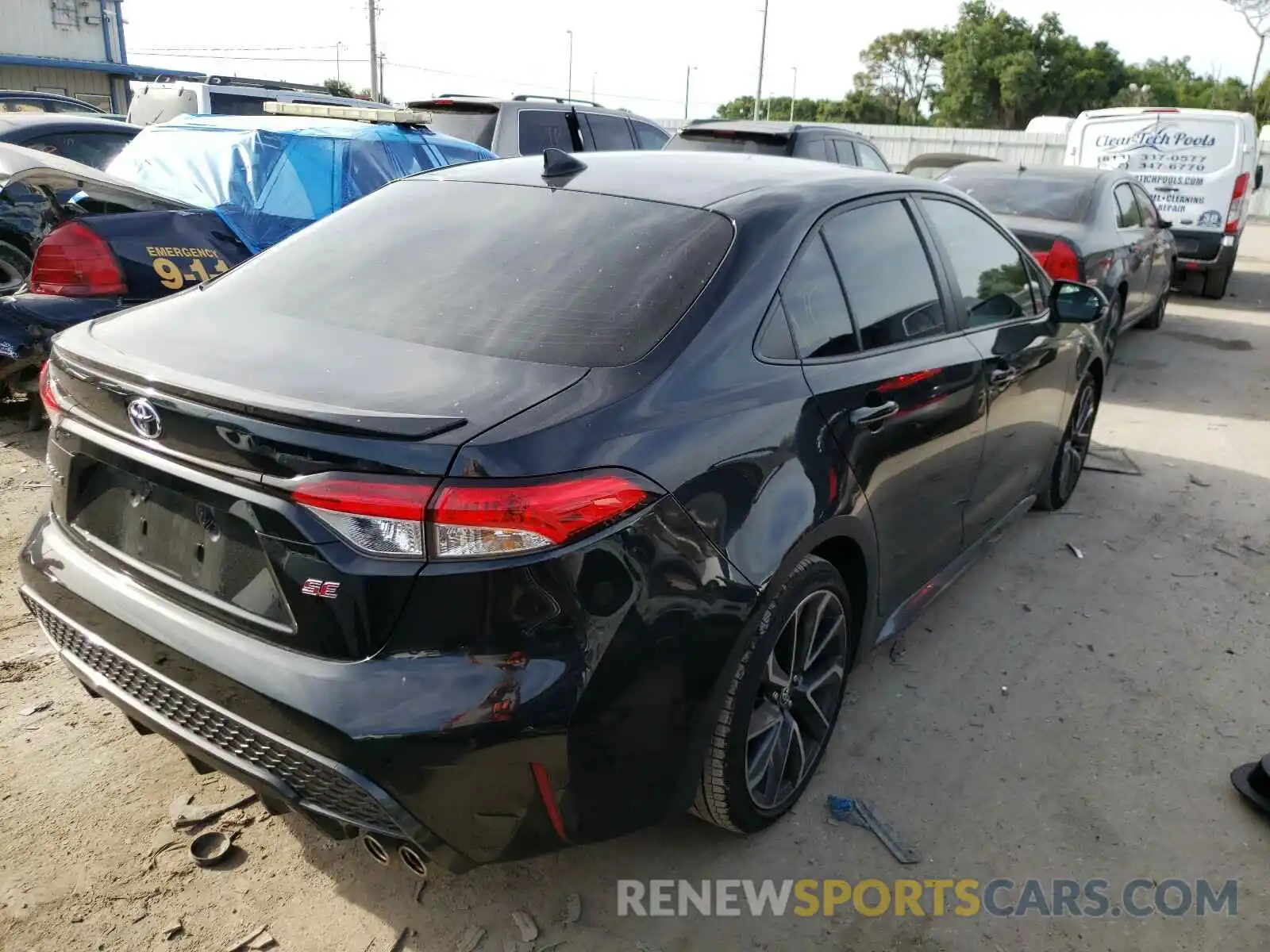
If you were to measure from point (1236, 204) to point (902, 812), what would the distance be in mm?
11753

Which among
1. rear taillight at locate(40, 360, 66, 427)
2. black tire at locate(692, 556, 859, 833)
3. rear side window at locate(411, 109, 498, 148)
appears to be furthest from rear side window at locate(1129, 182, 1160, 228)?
rear taillight at locate(40, 360, 66, 427)

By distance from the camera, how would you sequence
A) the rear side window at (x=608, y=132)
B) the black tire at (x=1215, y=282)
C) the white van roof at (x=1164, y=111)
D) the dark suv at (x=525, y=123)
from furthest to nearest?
the black tire at (x=1215, y=282)
the white van roof at (x=1164, y=111)
the rear side window at (x=608, y=132)
the dark suv at (x=525, y=123)

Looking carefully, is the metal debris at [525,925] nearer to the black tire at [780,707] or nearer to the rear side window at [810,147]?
the black tire at [780,707]

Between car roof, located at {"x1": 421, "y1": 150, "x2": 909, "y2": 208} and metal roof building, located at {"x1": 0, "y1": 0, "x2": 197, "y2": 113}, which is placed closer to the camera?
car roof, located at {"x1": 421, "y1": 150, "x2": 909, "y2": 208}

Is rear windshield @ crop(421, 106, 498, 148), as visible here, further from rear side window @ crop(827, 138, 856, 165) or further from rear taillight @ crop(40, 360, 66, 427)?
rear taillight @ crop(40, 360, 66, 427)

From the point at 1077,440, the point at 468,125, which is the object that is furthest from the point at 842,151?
the point at 1077,440

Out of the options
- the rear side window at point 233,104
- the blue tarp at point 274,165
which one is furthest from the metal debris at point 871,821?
the rear side window at point 233,104

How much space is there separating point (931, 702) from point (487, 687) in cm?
205

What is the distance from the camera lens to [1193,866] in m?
2.69

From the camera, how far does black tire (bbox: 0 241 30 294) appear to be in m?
5.78

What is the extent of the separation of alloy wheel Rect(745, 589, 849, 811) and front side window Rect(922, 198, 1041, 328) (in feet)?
4.42

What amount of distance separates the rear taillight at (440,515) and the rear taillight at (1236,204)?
1260 cm

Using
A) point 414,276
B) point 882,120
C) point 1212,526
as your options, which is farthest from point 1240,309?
point 882,120

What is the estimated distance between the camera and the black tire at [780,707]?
2.36m
